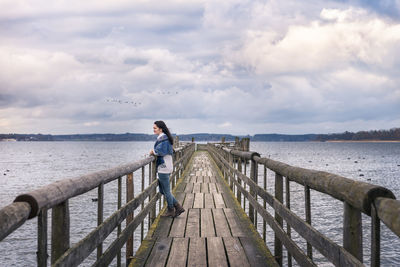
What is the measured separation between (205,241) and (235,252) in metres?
0.72

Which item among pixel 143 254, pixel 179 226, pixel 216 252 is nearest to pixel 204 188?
pixel 179 226

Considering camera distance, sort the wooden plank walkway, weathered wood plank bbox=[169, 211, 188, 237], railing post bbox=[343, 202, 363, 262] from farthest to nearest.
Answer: weathered wood plank bbox=[169, 211, 188, 237], the wooden plank walkway, railing post bbox=[343, 202, 363, 262]

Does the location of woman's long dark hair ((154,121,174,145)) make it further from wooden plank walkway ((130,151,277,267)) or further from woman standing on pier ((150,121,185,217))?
wooden plank walkway ((130,151,277,267))

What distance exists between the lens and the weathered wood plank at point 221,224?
6.25 meters

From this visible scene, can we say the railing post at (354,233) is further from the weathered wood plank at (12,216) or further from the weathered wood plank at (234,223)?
the weathered wood plank at (234,223)

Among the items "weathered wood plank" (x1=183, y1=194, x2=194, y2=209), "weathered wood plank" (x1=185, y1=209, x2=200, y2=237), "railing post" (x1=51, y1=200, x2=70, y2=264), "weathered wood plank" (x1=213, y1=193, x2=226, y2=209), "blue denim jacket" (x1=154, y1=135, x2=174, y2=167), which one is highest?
"blue denim jacket" (x1=154, y1=135, x2=174, y2=167)

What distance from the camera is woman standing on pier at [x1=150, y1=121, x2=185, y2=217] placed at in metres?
6.88

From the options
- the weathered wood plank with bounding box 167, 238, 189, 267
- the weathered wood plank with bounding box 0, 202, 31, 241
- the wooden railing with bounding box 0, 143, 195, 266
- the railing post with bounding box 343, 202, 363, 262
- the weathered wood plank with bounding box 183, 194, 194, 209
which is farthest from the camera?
the weathered wood plank with bounding box 183, 194, 194, 209

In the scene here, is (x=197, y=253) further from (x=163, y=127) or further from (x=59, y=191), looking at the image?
(x=59, y=191)

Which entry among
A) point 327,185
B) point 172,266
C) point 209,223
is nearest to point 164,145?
point 209,223

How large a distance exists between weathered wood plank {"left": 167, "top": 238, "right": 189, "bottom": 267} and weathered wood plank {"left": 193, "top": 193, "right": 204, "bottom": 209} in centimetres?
310

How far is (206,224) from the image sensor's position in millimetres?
6910

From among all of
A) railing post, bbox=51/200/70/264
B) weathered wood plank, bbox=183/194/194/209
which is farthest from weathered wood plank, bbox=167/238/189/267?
weathered wood plank, bbox=183/194/194/209

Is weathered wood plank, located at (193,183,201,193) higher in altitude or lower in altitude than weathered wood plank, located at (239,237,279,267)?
lower
